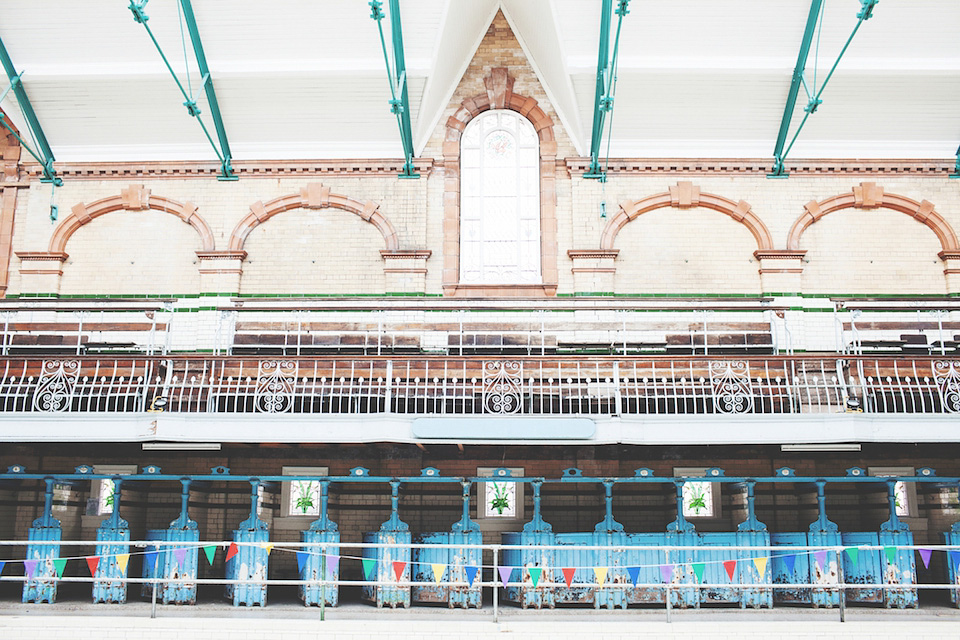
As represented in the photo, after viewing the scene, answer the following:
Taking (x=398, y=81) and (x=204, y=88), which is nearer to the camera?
(x=398, y=81)

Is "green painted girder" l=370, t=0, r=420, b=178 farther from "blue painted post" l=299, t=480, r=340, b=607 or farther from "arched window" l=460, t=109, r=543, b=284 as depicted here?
"blue painted post" l=299, t=480, r=340, b=607

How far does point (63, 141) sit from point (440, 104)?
25.5ft

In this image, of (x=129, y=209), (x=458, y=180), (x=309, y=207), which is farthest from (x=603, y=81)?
(x=129, y=209)

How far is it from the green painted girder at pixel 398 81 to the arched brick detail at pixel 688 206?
4.18 meters

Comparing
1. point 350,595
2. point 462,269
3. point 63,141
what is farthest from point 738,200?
point 63,141

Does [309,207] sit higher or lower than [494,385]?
higher

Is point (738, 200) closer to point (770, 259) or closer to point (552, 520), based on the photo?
point (770, 259)

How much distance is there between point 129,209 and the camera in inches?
652

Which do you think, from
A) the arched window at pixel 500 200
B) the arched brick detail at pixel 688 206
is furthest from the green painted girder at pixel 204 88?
the arched brick detail at pixel 688 206

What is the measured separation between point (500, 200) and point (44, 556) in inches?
401

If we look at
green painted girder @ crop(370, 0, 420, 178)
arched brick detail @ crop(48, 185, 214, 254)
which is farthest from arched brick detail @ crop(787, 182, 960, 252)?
arched brick detail @ crop(48, 185, 214, 254)

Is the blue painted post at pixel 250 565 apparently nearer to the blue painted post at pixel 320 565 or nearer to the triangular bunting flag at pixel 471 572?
the blue painted post at pixel 320 565

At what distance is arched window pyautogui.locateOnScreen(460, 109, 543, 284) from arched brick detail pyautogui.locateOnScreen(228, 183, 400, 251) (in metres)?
1.73

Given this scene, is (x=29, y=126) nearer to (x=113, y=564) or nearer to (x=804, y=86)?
(x=113, y=564)
